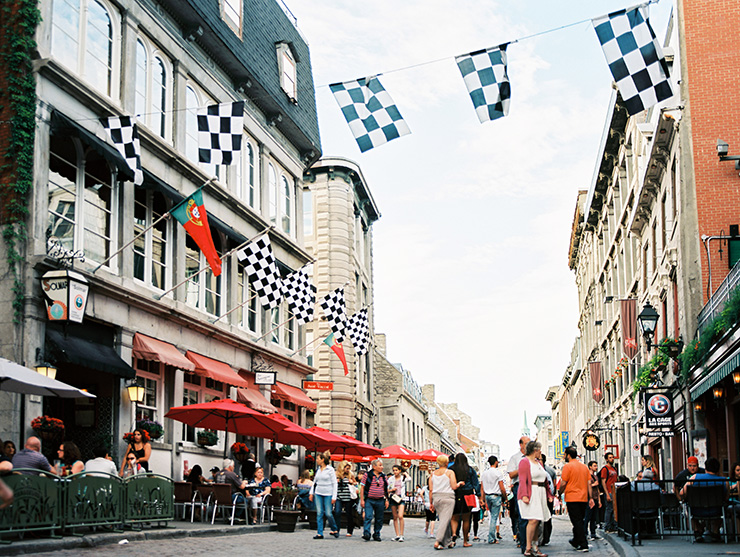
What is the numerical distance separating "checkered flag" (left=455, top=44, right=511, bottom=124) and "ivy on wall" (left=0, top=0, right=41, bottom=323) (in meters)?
8.12

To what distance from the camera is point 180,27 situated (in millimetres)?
23781

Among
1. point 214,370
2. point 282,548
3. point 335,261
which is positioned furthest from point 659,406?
point 335,261

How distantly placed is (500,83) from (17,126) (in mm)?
8788

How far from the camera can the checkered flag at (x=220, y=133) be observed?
1744 centimetres

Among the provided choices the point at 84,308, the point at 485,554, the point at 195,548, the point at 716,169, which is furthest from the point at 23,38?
the point at 716,169

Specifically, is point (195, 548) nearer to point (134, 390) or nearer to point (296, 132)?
point (134, 390)

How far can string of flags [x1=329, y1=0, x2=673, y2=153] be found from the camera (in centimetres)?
1330

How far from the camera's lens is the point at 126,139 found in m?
17.3

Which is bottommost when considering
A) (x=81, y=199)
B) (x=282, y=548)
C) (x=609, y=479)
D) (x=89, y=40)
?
(x=282, y=548)

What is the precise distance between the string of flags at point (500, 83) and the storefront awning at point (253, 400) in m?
12.7

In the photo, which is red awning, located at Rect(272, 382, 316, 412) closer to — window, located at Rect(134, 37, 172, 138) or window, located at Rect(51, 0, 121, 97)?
window, located at Rect(134, 37, 172, 138)

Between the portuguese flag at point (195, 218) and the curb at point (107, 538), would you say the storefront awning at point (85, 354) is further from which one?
the curb at point (107, 538)

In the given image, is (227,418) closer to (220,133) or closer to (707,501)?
(220,133)

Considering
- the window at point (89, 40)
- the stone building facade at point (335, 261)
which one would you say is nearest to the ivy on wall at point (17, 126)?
the window at point (89, 40)
